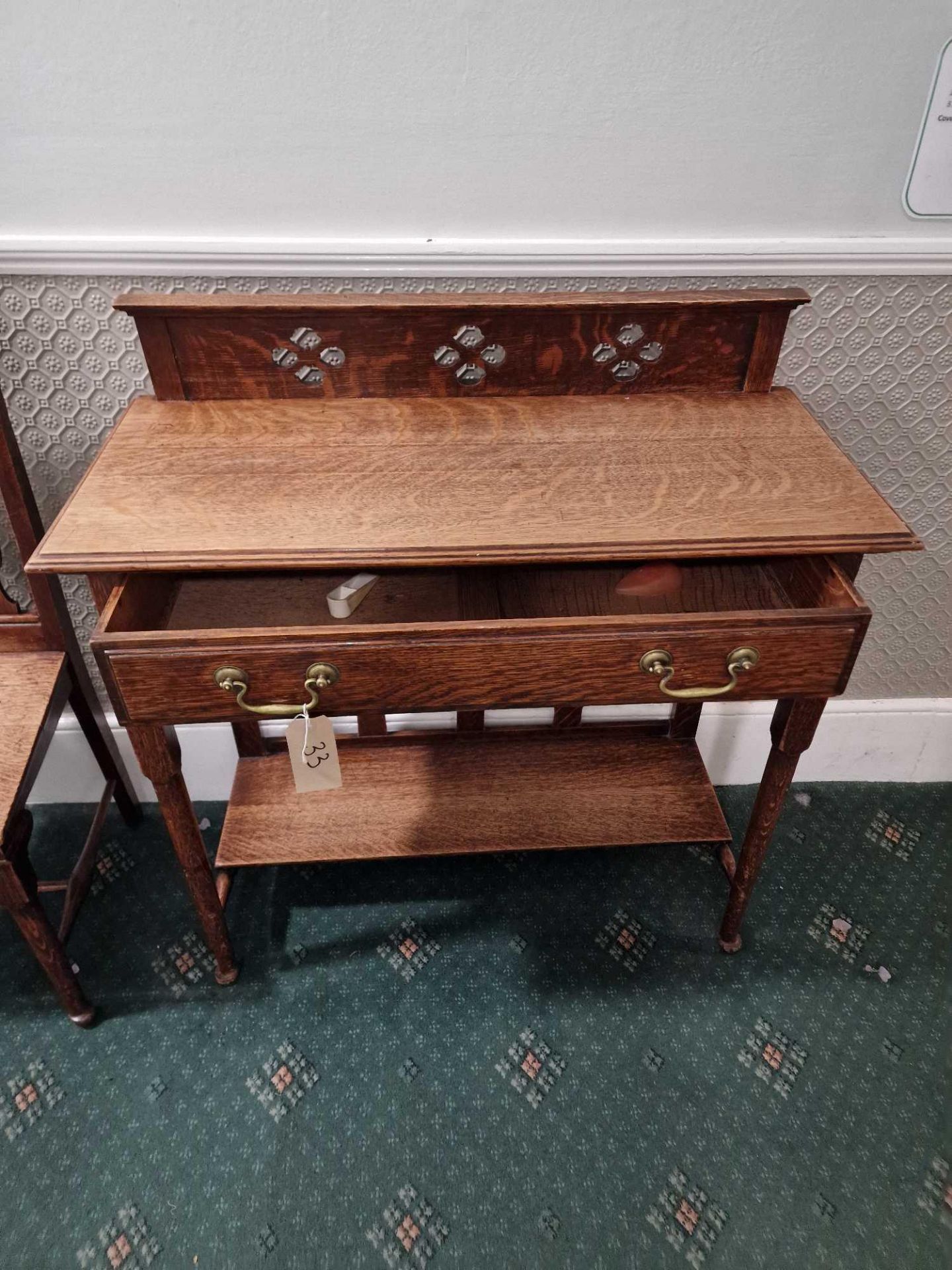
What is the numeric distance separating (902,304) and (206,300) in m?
0.96

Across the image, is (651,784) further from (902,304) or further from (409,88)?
(409,88)

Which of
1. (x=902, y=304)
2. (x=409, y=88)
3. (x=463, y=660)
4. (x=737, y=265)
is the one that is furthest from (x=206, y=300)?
(x=902, y=304)

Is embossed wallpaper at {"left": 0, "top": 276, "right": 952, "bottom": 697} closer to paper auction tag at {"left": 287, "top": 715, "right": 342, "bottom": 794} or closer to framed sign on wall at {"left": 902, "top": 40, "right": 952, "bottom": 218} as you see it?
framed sign on wall at {"left": 902, "top": 40, "right": 952, "bottom": 218}

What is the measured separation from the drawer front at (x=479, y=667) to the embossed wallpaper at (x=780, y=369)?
519 mm

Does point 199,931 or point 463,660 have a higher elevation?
point 463,660

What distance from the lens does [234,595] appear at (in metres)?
1.04

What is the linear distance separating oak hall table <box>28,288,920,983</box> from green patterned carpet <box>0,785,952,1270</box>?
0.51 feet

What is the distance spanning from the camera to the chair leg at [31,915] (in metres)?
0.99

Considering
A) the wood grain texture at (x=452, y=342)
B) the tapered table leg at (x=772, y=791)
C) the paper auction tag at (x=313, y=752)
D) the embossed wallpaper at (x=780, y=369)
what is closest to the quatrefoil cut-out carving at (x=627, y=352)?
the wood grain texture at (x=452, y=342)

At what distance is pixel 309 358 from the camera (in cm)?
103

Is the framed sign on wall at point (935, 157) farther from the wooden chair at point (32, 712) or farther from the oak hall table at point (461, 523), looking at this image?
the wooden chair at point (32, 712)

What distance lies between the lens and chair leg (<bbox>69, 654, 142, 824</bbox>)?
1262 mm

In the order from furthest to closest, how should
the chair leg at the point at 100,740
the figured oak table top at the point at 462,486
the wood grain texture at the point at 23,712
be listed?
the chair leg at the point at 100,740 → the wood grain texture at the point at 23,712 → the figured oak table top at the point at 462,486

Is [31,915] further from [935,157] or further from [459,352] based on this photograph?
[935,157]
